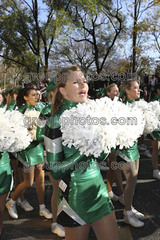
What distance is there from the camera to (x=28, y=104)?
12.0ft

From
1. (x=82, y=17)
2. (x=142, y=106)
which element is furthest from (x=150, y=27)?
(x=142, y=106)

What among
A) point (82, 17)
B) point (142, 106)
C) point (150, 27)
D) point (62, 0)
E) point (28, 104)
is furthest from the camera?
point (82, 17)

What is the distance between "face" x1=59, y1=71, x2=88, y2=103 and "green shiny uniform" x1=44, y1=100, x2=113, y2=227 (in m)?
0.31

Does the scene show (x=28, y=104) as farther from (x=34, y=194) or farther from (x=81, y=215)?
(x=81, y=215)

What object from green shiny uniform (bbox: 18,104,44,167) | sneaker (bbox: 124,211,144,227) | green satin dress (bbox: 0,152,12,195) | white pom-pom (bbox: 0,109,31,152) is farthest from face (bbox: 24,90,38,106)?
sneaker (bbox: 124,211,144,227)

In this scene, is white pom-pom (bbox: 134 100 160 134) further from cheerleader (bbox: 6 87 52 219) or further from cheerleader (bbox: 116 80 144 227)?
cheerleader (bbox: 6 87 52 219)

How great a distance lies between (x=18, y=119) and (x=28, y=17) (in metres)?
18.0

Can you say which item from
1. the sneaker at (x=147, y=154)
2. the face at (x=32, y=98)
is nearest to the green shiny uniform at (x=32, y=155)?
the face at (x=32, y=98)

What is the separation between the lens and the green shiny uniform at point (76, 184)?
1672 millimetres

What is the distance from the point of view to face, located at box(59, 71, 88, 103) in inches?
78.3

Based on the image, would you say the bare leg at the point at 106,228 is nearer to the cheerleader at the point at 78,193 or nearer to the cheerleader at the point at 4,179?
the cheerleader at the point at 78,193

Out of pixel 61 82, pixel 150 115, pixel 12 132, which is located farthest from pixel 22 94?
pixel 150 115

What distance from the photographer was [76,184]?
170cm

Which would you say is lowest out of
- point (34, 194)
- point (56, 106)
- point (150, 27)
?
point (34, 194)
